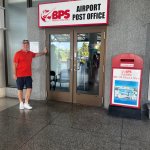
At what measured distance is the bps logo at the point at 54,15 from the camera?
13.0 feet

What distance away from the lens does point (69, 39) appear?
4.27 meters

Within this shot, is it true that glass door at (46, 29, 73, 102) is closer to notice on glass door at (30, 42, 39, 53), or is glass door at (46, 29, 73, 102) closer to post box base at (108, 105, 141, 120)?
notice on glass door at (30, 42, 39, 53)

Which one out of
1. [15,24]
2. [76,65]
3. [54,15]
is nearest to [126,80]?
[76,65]

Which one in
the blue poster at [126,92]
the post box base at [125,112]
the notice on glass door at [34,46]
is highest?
the notice on glass door at [34,46]

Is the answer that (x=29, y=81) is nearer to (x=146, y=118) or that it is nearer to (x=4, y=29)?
(x=4, y=29)

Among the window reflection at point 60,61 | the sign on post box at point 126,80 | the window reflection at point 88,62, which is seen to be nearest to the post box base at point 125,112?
the sign on post box at point 126,80

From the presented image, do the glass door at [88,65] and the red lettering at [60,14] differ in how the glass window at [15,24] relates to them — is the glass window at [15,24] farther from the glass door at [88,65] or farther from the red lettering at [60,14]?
the glass door at [88,65]

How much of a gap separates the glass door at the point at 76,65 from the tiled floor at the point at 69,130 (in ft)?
1.53

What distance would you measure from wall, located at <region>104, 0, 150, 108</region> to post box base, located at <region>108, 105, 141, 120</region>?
443 mm

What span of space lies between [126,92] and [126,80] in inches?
10.0

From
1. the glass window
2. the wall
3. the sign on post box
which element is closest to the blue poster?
the sign on post box

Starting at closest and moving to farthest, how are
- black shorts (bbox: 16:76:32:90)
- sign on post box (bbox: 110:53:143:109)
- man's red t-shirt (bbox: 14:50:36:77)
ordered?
sign on post box (bbox: 110:53:143:109)
man's red t-shirt (bbox: 14:50:36:77)
black shorts (bbox: 16:76:32:90)

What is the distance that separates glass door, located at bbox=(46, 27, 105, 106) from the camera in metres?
4.07

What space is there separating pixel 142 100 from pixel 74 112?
5.08ft
